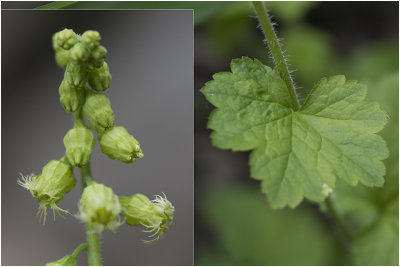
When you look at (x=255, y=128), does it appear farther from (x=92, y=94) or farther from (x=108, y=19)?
(x=108, y=19)

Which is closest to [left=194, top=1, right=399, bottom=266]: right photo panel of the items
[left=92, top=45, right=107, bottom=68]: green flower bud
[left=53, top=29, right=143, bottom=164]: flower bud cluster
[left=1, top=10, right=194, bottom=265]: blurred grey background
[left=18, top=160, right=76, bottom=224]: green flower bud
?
[left=1, top=10, right=194, bottom=265]: blurred grey background

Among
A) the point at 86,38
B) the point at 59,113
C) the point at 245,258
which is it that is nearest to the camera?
the point at 86,38

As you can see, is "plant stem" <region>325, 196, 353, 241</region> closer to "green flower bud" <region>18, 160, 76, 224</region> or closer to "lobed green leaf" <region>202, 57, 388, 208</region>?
"lobed green leaf" <region>202, 57, 388, 208</region>

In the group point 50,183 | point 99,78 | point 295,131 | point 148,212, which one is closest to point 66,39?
point 99,78

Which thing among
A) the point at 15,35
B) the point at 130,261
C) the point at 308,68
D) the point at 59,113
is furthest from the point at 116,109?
the point at 308,68

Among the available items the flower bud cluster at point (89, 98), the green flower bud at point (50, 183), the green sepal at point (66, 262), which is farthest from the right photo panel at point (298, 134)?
the green sepal at point (66, 262)

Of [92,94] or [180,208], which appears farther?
[180,208]

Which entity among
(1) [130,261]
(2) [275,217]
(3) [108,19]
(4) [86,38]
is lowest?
(1) [130,261]
